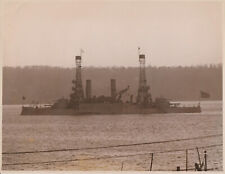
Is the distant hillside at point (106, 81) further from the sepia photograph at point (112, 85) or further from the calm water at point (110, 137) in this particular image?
the calm water at point (110, 137)

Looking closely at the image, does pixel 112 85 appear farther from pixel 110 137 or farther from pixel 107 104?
pixel 110 137

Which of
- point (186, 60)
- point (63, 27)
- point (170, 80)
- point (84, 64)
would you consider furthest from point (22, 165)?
point (186, 60)

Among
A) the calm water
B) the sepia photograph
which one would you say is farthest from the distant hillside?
the calm water

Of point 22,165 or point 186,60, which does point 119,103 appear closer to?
point 186,60

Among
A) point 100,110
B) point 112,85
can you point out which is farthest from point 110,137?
point 112,85

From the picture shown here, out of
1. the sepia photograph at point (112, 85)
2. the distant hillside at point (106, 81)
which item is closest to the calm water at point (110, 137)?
the sepia photograph at point (112, 85)
